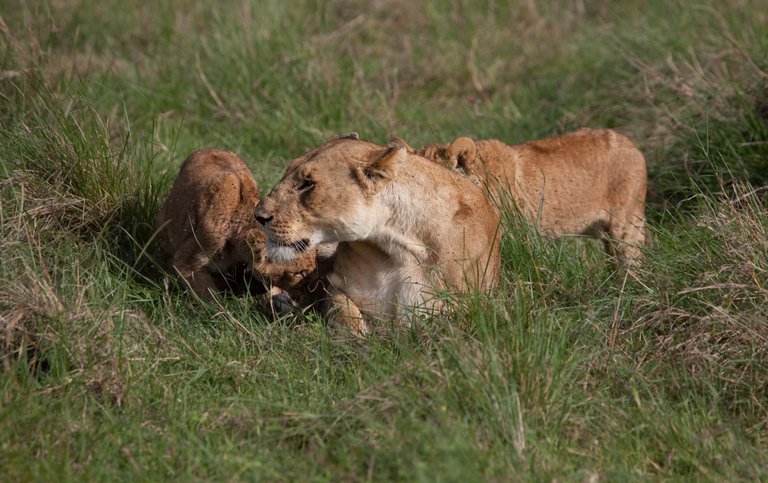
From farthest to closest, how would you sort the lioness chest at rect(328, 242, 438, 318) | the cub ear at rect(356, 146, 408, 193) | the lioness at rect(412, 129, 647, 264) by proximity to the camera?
the lioness at rect(412, 129, 647, 264) → the lioness chest at rect(328, 242, 438, 318) → the cub ear at rect(356, 146, 408, 193)

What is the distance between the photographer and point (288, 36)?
9578 mm

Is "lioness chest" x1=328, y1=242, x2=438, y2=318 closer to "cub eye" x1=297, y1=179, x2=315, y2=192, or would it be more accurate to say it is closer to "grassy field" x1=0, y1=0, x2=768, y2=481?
"grassy field" x1=0, y1=0, x2=768, y2=481

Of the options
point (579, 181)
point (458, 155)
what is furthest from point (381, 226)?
point (579, 181)

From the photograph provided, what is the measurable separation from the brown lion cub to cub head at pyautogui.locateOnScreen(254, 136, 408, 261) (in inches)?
24.4

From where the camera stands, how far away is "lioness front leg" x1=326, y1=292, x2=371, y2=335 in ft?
17.8

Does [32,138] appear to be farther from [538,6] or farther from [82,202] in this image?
[538,6]

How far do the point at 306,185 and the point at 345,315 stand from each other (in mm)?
705

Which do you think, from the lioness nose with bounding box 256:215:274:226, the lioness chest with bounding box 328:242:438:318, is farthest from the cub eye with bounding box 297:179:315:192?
the lioness chest with bounding box 328:242:438:318

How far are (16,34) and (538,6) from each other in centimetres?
546

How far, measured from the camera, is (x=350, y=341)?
209 inches

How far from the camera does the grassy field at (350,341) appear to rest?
14.2 feet

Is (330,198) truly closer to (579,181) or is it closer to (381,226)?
(381,226)

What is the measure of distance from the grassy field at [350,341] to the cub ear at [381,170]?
0.68m

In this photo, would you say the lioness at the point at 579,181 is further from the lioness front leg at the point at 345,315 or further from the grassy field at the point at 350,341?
the lioness front leg at the point at 345,315
